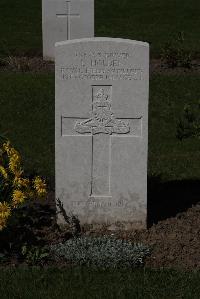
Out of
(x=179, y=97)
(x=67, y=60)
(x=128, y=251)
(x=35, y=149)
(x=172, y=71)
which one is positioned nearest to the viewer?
(x=128, y=251)

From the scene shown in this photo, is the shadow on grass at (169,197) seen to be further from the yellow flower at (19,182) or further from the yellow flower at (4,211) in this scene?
the yellow flower at (4,211)

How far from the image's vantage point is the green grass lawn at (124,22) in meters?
→ 15.3

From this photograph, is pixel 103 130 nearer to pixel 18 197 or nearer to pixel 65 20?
pixel 18 197

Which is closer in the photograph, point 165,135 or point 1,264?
point 1,264

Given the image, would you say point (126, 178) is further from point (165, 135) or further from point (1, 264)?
point (165, 135)

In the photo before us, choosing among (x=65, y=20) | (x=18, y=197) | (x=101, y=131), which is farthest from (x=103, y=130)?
(x=65, y=20)

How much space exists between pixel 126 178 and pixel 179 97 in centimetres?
449

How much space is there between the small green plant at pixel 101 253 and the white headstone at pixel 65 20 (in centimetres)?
745

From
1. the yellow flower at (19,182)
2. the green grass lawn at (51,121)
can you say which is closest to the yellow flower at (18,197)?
the yellow flower at (19,182)

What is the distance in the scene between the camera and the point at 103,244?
6512 millimetres

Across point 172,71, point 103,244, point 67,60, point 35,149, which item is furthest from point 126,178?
point 172,71

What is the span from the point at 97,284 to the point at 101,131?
5.29 ft

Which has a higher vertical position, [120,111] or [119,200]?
[120,111]

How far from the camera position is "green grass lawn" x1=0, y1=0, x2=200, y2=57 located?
15.3 metres
